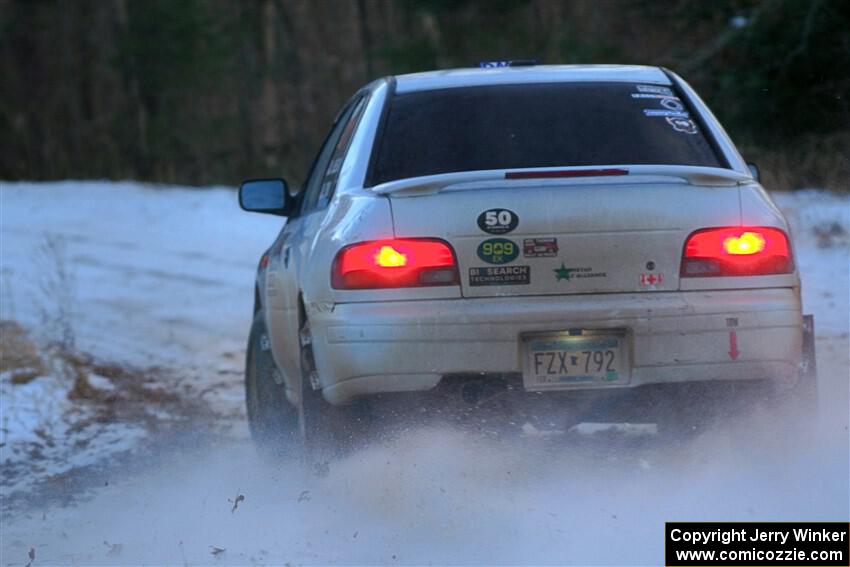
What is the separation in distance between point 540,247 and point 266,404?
2293mm

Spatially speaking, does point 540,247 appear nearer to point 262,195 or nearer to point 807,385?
point 807,385

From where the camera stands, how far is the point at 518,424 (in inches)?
189

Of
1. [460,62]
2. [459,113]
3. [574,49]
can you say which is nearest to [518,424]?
[459,113]

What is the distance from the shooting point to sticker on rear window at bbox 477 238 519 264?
4555mm

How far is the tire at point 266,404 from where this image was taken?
6152mm

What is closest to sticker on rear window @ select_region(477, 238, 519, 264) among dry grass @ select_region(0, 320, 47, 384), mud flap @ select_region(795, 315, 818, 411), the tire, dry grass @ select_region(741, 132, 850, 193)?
mud flap @ select_region(795, 315, 818, 411)

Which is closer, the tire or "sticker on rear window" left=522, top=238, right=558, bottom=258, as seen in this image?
"sticker on rear window" left=522, top=238, right=558, bottom=258

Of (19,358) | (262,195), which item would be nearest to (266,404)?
(262,195)

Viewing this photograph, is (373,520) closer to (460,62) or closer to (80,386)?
(80,386)

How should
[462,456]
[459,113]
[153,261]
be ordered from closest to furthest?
[462,456] < [459,113] < [153,261]

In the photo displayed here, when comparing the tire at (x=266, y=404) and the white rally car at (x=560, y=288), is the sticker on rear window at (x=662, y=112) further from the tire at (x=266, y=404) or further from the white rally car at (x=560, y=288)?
the tire at (x=266, y=404)

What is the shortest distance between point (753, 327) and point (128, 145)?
31.5m

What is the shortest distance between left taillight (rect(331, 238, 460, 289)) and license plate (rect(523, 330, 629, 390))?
361 millimetres

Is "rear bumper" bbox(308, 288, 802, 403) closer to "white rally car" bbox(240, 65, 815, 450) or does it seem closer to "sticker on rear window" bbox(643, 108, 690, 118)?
"white rally car" bbox(240, 65, 815, 450)
